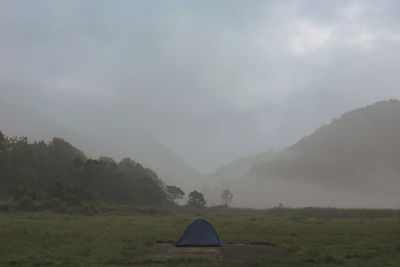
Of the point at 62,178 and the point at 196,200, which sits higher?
the point at 62,178

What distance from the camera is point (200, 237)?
19.1 meters

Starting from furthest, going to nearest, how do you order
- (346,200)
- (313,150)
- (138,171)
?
(313,150), (346,200), (138,171)

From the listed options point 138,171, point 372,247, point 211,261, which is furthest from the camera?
point 138,171

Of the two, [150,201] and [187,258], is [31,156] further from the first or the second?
[187,258]

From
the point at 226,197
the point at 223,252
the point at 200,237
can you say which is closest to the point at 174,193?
the point at 226,197

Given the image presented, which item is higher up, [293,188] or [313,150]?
[313,150]

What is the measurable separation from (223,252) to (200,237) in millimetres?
1923

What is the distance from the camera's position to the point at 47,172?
78188 millimetres

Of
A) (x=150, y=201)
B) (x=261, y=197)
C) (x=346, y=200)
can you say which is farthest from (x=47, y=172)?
(x=346, y=200)

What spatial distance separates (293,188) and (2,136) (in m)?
130

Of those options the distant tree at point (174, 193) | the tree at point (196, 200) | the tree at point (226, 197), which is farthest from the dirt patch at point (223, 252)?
the tree at point (226, 197)

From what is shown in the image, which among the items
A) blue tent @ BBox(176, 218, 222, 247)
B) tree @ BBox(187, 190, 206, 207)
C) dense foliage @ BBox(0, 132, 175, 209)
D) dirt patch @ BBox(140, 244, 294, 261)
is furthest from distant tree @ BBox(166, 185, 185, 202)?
blue tent @ BBox(176, 218, 222, 247)

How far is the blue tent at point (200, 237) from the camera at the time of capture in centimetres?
1895

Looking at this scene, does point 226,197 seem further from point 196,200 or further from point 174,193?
point 196,200
